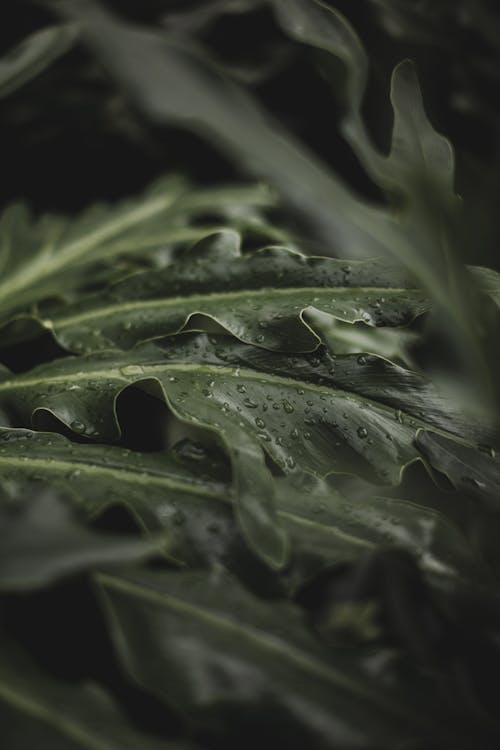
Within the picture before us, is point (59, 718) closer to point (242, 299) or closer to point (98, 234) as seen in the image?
point (242, 299)

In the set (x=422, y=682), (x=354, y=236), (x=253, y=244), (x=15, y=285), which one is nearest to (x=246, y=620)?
(x=422, y=682)

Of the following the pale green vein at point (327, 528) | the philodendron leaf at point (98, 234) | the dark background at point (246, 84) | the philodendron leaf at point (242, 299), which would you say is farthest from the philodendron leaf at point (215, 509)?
the dark background at point (246, 84)

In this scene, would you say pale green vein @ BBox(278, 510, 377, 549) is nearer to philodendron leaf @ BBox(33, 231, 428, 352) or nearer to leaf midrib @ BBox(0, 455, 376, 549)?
leaf midrib @ BBox(0, 455, 376, 549)

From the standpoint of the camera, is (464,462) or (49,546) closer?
(49,546)

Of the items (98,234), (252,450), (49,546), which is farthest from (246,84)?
(49,546)

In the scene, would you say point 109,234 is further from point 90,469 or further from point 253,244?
point 90,469

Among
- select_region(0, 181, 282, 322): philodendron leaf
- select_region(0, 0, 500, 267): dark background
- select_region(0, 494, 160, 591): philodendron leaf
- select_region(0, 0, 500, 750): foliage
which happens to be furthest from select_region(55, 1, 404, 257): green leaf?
select_region(0, 0, 500, 267): dark background
